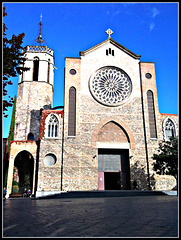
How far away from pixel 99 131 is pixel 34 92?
1365 centimetres

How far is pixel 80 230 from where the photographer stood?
4.21 m

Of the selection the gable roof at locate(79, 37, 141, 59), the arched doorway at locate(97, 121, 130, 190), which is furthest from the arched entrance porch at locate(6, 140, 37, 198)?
the gable roof at locate(79, 37, 141, 59)

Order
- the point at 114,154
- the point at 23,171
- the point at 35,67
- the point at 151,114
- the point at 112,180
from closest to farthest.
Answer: the point at 114,154
the point at 112,180
the point at 151,114
the point at 23,171
the point at 35,67

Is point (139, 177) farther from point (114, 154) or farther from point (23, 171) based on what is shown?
point (23, 171)

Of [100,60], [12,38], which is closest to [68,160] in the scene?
[100,60]

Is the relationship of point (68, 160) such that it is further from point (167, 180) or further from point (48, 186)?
point (167, 180)

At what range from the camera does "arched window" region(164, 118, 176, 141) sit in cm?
2648

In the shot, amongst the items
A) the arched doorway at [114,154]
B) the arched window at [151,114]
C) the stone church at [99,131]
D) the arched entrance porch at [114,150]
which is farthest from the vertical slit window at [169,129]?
the arched doorway at [114,154]

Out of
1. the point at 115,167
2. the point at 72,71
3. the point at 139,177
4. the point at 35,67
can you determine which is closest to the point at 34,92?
the point at 35,67

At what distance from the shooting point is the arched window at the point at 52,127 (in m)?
25.2

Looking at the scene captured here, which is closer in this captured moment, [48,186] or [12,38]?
[12,38]

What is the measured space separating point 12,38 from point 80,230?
5763 millimetres

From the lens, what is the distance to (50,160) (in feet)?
79.0

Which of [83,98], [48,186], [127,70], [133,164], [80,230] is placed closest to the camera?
[80,230]
